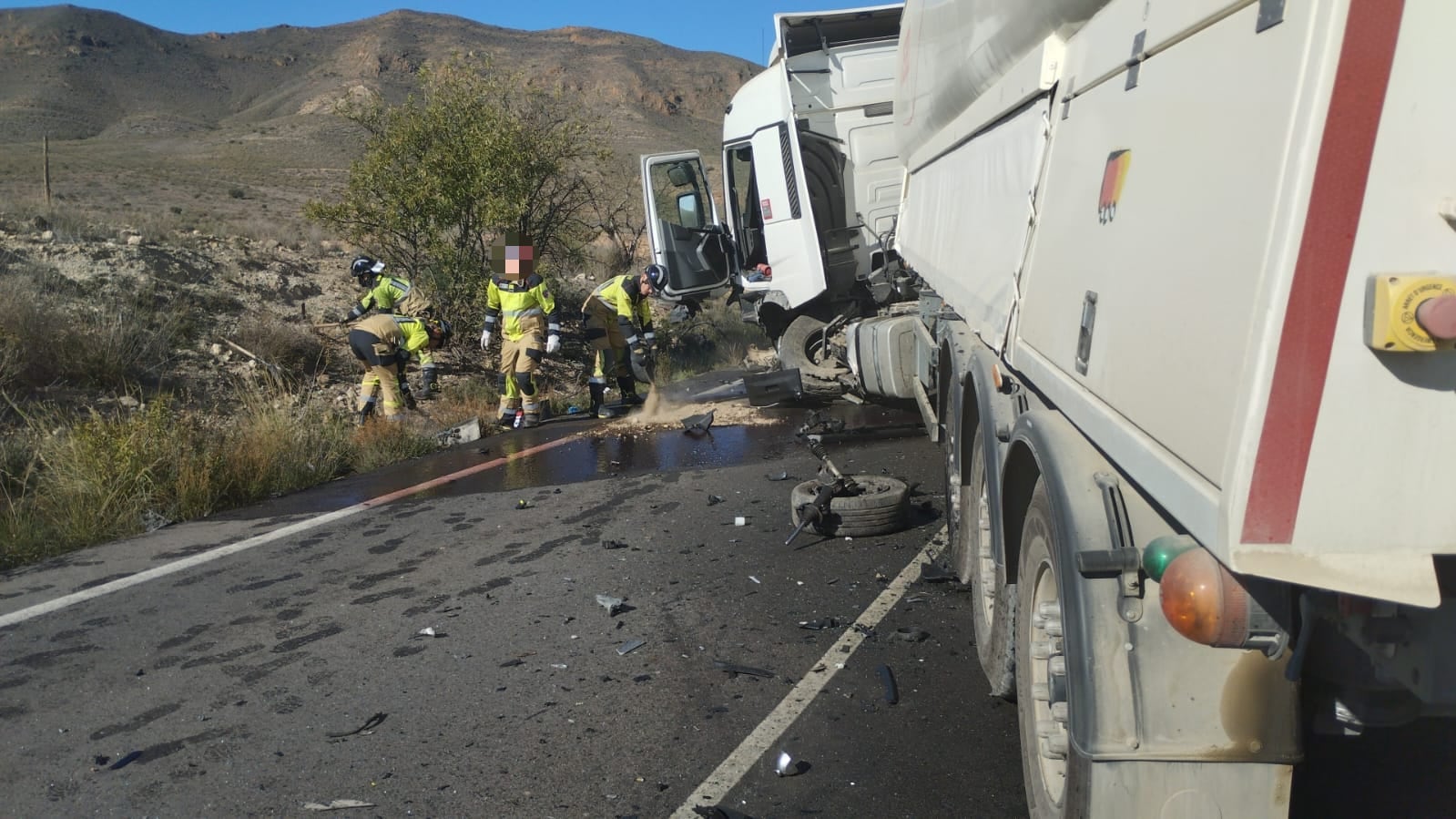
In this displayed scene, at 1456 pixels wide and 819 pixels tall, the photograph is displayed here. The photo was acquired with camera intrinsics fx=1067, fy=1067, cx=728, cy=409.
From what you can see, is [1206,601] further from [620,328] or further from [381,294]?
[381,294]

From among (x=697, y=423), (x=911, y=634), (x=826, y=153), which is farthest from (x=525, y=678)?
(x=826, y=153)

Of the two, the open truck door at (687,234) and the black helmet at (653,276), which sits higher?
the open truck door at (687,234)

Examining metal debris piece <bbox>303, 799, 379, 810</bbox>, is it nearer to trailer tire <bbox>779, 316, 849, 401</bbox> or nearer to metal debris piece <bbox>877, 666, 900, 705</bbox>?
metal debris piece <bbox>877, 666, 900, 705</bbox>

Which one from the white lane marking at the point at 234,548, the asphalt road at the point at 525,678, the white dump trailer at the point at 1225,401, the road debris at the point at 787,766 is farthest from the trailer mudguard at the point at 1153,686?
the white lane marking at the point at 234,548

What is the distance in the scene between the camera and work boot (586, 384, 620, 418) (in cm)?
1175

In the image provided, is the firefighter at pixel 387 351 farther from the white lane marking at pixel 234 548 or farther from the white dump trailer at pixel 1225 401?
the white dump trailer at pixel 1225 401

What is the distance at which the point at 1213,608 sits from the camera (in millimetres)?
1949

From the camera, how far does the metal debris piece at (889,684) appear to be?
413 centimetres

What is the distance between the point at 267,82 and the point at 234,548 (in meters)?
92.4

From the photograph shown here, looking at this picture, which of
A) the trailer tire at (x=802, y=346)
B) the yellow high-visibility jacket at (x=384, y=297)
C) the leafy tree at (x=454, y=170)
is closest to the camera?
the yellow high-visibility jacket at (x=384, y=297)

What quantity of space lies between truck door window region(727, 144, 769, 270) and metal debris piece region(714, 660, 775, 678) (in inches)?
326

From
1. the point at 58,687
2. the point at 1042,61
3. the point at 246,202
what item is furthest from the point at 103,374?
the point at 246,202

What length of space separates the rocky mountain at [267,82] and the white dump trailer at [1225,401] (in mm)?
41670

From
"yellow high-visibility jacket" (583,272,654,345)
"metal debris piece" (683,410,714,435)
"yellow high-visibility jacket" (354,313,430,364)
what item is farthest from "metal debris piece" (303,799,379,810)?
"yellow high-visibility jacket" (583,272,654,345)
